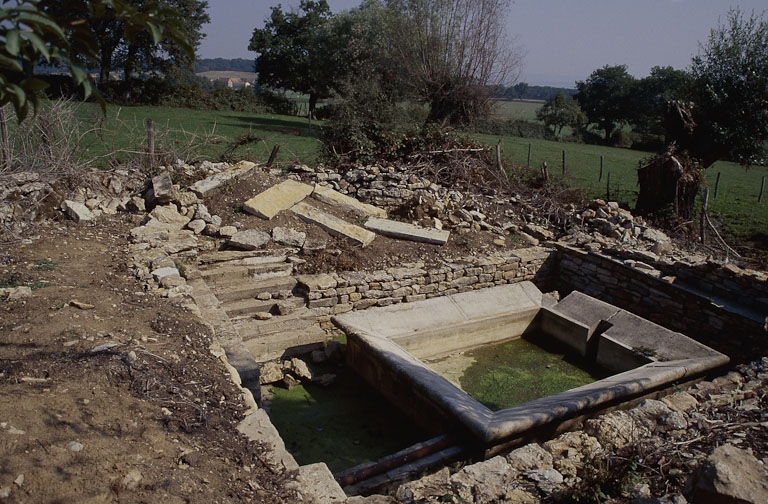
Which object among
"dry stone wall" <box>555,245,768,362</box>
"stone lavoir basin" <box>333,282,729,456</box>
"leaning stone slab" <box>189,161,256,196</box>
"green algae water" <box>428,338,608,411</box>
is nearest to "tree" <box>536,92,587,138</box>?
"dry stone wall" <box>555,245,768,362</box>

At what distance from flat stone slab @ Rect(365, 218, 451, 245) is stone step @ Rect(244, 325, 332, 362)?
237 centimetres

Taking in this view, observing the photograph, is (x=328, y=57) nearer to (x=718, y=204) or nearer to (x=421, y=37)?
(x=421, y=37)

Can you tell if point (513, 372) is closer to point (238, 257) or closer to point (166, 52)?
point (238, 257)

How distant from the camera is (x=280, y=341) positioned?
643cm

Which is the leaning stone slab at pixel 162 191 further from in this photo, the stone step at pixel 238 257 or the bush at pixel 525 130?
the bush at pixel 525 130

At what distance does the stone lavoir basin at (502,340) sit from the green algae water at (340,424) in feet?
0.51

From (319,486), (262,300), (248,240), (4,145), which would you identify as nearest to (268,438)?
(319,486)

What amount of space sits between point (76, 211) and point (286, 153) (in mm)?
7124

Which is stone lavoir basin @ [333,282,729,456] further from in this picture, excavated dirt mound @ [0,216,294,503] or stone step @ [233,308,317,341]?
excavated dirt mound @ [0,216,294,503]

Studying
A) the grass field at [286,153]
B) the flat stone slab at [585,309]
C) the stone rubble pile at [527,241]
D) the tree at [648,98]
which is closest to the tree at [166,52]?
the grass field at [286,153]

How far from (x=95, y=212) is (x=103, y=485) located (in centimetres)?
591

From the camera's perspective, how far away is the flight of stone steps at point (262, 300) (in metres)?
6.38

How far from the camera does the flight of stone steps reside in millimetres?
6379

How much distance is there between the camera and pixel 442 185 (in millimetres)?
11070
